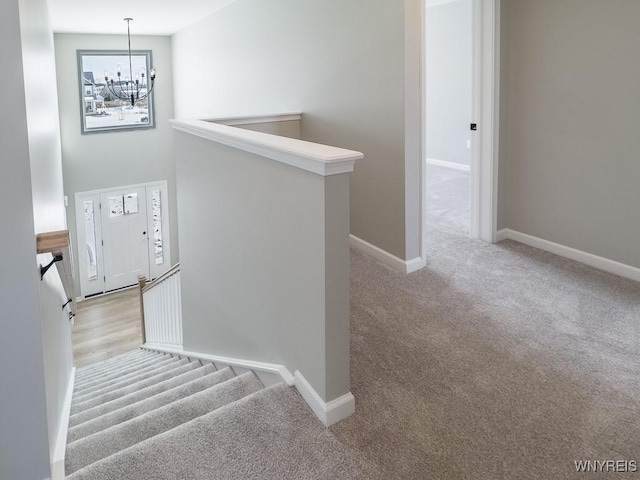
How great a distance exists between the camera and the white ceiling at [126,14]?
605 centimetres

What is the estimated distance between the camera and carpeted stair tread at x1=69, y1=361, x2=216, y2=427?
2814 millimetres

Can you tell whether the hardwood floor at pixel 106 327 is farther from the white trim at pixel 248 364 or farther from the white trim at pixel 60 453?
the white trim at pixel 60 453

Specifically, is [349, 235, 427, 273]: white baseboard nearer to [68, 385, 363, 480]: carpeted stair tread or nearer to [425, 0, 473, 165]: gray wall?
[68, 385, 363, 480]: carpeted stair tread

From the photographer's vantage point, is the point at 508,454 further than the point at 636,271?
No

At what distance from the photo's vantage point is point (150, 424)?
7.50ft

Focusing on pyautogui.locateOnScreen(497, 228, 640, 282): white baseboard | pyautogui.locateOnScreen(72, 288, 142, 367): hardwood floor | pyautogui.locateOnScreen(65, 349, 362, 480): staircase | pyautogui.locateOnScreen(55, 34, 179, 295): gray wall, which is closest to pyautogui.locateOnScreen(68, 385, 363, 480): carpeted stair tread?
pyautogui.locateOnScreen(65, 349, 362, 480): staircase

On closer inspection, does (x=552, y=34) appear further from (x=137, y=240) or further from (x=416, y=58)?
(x=137, y=240)

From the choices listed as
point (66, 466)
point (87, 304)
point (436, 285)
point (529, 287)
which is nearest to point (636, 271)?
point (529, 287)

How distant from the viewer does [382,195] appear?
384 cm

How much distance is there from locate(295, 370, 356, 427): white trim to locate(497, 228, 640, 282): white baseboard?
2286mm

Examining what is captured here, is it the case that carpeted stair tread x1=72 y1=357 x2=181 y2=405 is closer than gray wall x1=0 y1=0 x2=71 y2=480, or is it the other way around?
gray wall x1=0 y1=0 x2=71 y2=480

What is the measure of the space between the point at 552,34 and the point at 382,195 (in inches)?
62.9

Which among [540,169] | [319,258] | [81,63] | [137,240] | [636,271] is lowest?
[137,240]

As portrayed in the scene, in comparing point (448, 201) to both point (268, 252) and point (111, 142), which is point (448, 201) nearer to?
point (268, 252)
